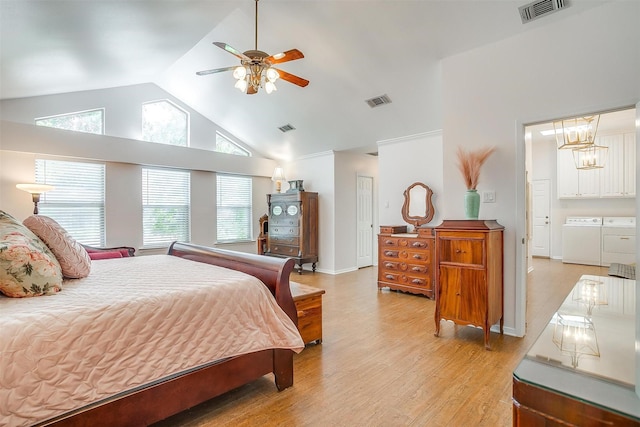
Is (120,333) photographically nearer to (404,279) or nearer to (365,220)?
(404,279)

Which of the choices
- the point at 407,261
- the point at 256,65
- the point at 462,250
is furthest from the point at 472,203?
the point at 256,65

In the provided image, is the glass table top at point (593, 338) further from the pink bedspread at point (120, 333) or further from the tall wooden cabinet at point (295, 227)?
the tall wooden cabinet at point (295, 227)

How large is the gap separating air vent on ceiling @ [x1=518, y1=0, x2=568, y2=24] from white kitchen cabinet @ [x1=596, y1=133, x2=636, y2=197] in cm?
572

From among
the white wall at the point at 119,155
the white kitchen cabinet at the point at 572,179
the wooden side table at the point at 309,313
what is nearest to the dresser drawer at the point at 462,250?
the wooden side table at the point at 309,313

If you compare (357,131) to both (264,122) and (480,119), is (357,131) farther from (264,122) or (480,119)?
(480,119)

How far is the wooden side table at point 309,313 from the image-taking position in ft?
8.80

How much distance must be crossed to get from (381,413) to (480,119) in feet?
9.63

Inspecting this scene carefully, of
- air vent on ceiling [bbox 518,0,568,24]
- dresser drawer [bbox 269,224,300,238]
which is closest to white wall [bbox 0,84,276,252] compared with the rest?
dresser drawer [bbox 269,224,300,238]

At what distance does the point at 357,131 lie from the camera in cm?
543

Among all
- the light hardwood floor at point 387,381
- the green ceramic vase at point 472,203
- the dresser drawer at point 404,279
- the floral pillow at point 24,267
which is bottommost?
the light hardwood floor at point 387,381

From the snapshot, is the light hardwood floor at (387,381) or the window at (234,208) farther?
the window at (234,208)

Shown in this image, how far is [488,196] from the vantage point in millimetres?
3240

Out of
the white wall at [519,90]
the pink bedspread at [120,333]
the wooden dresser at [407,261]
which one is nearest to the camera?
the pink bedspread at [120,333]

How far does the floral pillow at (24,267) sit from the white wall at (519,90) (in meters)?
3.45
